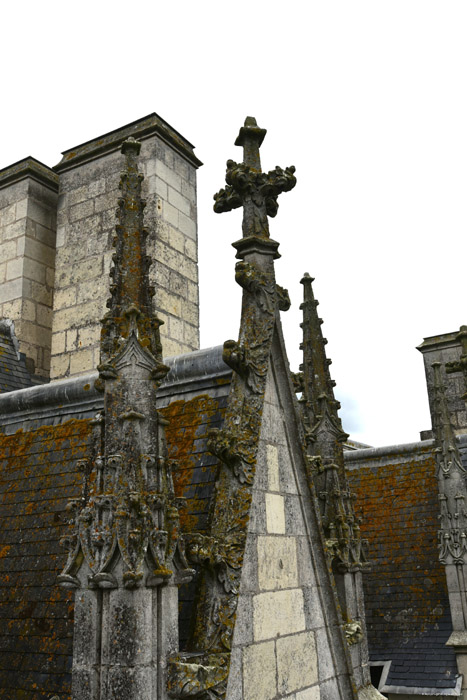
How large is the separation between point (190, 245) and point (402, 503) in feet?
25.7

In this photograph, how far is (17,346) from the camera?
9523 mm

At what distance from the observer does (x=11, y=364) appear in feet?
30.5

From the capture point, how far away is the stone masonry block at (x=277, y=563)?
434 cm

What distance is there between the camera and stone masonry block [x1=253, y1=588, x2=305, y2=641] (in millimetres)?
4180

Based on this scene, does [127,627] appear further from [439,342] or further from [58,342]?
[439,342]

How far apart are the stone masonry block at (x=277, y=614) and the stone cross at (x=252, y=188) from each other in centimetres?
285

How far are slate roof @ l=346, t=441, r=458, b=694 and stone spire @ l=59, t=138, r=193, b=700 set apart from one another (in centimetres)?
878

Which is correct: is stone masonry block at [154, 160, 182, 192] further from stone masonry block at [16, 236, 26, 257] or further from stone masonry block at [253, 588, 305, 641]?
stone masonry block at [253, 588, 305, 641]

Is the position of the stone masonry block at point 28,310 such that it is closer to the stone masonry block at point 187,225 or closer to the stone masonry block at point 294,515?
the stone masonry block at point 187,225

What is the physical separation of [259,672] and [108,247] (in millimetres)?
6741

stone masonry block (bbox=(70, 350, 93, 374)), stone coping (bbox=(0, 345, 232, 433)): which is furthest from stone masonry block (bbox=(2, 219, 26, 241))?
stone coping (bbox=(0, 345, 232, 433))

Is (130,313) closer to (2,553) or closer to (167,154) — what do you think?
(2,553)

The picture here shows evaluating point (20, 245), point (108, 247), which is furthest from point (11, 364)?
point (108, 247)

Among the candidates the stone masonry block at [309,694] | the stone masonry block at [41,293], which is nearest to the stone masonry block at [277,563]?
the stone masonry block at [309,694]
